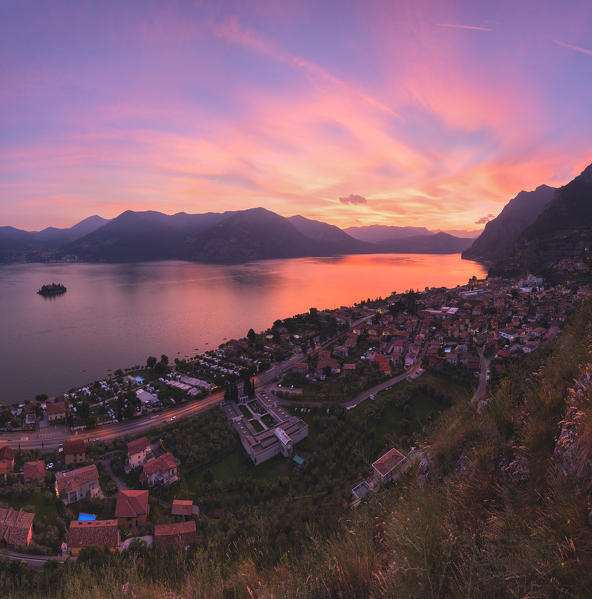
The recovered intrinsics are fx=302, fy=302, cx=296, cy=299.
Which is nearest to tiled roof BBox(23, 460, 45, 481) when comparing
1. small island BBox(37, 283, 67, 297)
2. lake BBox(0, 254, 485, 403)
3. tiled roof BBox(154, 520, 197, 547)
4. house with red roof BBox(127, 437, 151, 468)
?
house with red roof BBox(127, 437, 151, 468)

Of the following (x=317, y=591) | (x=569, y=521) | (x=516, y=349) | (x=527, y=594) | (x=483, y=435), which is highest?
(x=569, y=521)

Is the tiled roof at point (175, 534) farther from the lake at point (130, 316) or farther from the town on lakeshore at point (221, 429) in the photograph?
the lake at point (130, 316)

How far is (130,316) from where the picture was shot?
160ft

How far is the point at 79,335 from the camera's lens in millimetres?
39062

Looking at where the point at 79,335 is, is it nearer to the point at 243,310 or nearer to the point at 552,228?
the point at 243,310

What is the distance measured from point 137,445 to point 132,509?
3.98 metres

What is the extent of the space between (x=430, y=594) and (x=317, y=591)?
2.66 feet

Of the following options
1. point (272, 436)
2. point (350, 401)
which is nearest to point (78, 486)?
point (272, 436)

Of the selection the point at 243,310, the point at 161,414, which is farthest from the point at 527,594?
the point at 243,310

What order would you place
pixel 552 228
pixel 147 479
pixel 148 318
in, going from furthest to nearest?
pixel 552 228, pixel 148 318, pixel 147 479

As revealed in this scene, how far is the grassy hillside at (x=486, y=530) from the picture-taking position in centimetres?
160

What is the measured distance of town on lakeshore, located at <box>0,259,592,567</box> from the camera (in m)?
10.8

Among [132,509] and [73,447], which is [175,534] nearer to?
[132,509]

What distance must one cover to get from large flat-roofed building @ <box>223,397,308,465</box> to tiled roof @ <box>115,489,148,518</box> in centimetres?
480
